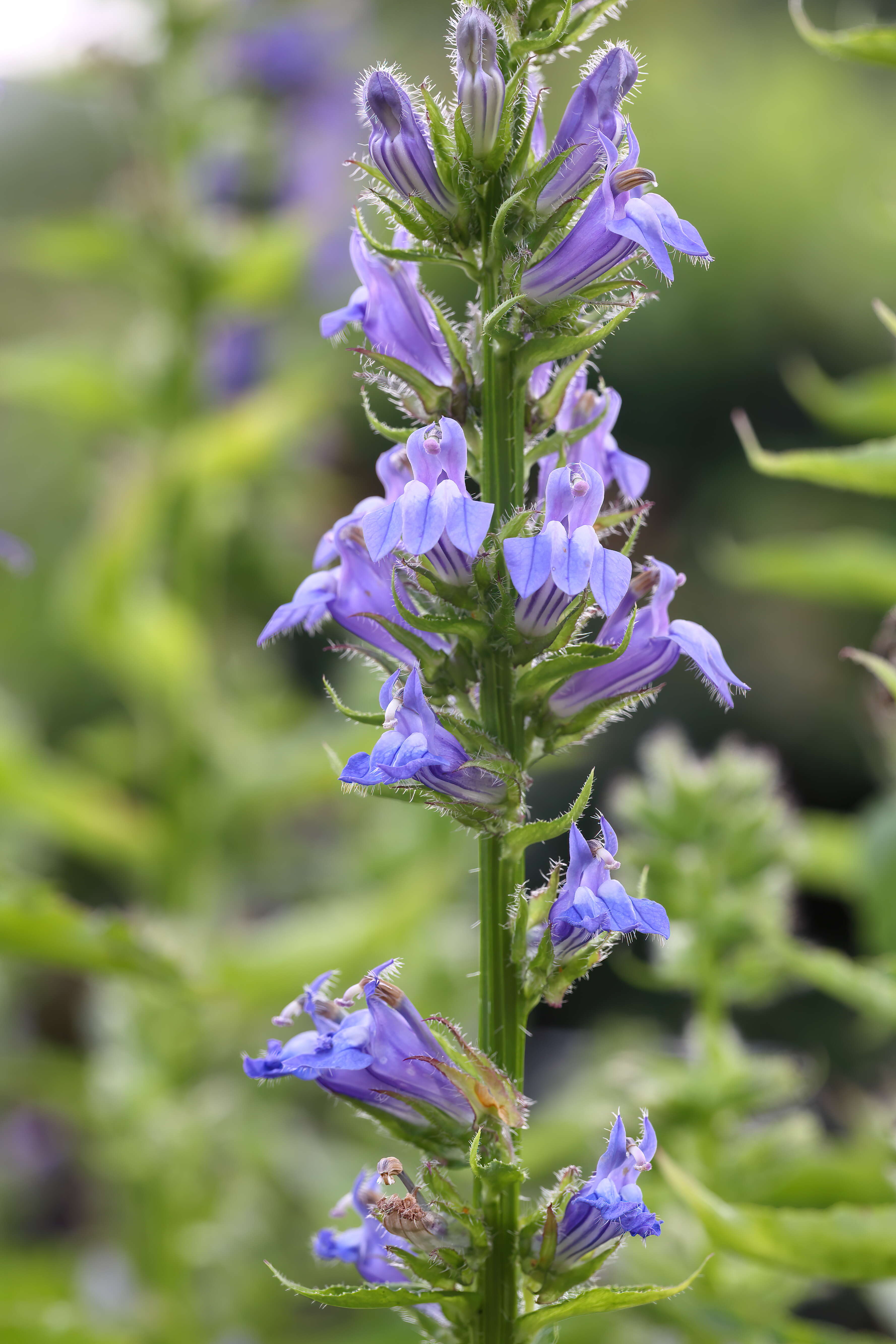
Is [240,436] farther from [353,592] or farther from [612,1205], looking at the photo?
[612,1205]

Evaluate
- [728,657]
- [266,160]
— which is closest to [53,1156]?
[728,657]

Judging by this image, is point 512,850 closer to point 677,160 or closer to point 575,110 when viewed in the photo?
point 575,110

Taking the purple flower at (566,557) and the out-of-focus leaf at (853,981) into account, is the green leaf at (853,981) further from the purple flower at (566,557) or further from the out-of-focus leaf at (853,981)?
the purple flower at (566,557)

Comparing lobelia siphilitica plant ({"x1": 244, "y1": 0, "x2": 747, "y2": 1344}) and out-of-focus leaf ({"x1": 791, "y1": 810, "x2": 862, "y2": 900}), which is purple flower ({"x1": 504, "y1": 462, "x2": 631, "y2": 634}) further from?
out-of-focus leaf ({"x1": 791, "y1": 810, "x2": 862, "y2": 900})

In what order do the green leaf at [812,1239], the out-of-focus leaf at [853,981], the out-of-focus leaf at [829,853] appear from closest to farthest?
1. the green leaf at [812,1239]
2. the out-of-focus leaf at [853,981]
3. the out-of-focus leaf at [829,853]

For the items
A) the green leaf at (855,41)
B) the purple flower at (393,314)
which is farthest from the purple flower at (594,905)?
the green leaf at (855,41)
